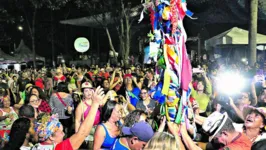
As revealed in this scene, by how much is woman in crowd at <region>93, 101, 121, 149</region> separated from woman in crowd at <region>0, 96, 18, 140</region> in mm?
1758

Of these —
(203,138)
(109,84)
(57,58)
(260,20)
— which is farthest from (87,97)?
(57,58)

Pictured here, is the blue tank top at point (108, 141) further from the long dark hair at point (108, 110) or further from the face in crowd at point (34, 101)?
the face in crowd at point (34, 101)

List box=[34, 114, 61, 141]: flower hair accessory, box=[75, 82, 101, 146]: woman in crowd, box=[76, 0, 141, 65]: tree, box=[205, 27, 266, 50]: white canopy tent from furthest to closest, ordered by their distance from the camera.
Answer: box=[76, 0, 141, 65]: tree → box=[205, 27, 266, 50]: white canopy tent → box=[75, 82, 101, 146]: woman in crowd → box=[34, 114, 61, 141]: flower hair accessory

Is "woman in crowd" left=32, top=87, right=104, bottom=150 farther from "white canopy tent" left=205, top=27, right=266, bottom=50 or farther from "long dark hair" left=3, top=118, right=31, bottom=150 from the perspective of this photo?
"white canopy tent" left=205, top=27, right=266, bottom=50

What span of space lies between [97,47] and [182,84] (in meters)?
34.2

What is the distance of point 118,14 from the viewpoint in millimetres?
23312

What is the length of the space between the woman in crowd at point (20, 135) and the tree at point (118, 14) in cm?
1771

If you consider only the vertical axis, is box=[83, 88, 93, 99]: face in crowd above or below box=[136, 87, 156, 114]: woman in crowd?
above

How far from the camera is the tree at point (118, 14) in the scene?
73.1 ft

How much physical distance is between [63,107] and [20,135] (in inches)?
120

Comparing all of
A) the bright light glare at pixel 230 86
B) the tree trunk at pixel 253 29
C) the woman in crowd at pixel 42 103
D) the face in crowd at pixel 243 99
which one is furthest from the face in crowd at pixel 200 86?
the tree trunk at pixel 253 29

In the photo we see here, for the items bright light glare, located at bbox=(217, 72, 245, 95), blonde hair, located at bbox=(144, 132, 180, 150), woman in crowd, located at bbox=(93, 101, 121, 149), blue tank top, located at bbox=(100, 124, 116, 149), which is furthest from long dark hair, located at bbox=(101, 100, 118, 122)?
bright light glare, located at bbox=(217, 72, 245, 95)

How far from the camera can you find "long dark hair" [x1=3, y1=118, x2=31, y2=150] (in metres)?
4.02

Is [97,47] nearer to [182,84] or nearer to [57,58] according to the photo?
[57,58]
